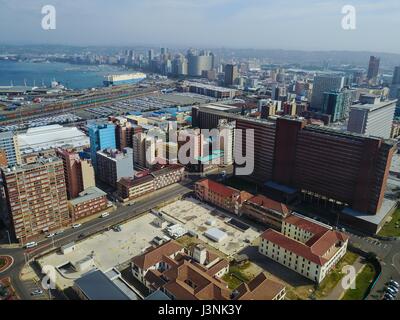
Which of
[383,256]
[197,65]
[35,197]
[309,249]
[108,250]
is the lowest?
[108,250]

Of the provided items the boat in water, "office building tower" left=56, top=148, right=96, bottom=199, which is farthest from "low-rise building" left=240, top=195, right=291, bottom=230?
the boat in water

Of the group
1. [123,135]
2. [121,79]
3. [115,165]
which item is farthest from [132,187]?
[121,79]

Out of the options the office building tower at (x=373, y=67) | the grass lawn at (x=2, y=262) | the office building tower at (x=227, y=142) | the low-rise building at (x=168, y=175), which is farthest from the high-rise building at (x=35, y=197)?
the office building tower at (x=373, y=67)

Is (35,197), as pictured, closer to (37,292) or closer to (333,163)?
(37,292)

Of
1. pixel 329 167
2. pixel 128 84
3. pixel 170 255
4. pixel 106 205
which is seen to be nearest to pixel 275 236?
pixel 170 255

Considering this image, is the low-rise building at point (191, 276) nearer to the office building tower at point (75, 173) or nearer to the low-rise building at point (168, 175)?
the low-rise building at point (168, 175)

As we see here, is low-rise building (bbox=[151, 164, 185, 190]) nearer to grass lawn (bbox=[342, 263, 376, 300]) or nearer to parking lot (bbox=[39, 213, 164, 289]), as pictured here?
parking lot (bbox=[39, 213, 164, 289])
